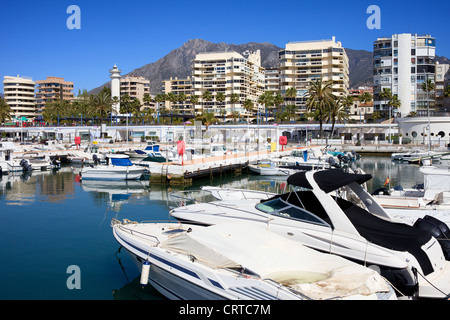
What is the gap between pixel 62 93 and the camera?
580 feet

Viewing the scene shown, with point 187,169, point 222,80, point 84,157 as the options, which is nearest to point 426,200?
point 187,169

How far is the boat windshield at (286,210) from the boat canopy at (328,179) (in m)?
0.71

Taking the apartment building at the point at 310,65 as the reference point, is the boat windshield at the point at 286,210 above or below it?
below

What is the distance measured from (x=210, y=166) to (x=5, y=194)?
17.4 meters

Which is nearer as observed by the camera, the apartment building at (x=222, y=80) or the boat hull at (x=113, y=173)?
the boat hull at (x=113, y=173)

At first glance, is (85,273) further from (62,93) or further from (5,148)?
(62,93)

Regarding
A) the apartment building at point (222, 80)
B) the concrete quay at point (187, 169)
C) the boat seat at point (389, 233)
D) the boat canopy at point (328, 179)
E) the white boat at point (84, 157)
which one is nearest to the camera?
the boat seat at point (389, 233)

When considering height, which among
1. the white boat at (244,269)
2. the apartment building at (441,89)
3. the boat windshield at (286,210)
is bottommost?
the white boat at (244,269)

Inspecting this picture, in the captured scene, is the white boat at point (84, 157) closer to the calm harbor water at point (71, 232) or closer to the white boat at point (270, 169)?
the calm harbor water at point (71, 232)

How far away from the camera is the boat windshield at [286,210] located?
11.5 metres

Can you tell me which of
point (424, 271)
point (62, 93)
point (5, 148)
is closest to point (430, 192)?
point (424, 271)

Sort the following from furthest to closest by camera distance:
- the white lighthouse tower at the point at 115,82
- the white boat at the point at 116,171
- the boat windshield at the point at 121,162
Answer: the white lighthouse tower at the point at 115,82 < the boat windshield at the point at 121,162 < the white boat at the point at 116,171

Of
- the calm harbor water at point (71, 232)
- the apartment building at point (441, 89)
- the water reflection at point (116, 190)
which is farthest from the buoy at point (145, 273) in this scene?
the apartment building at point (441, 89)

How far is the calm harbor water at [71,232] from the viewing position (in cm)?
1223
